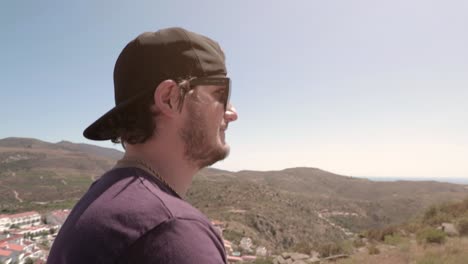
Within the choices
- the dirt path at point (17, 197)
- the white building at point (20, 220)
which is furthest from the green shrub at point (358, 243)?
the dirt path at point (17, 197)

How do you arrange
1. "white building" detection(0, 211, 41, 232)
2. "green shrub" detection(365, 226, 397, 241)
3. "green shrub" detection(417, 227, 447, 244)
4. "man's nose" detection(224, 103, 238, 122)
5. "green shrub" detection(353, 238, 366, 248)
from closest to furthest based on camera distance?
"man's nose" detection(224, 103, 238, 122) < "green shrub" detection(417, 227, 447, 244) < "green shrub" detection(353, 238, 366, 248) < "green shrub" detection(365, 226, 397, 241) < "white building" detection(0, 211, 41, 232)

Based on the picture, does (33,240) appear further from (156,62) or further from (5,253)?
(156,62)

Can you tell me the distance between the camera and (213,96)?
4.74 feet

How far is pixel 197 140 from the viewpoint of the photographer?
54.1 inches

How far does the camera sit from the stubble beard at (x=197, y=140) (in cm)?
135

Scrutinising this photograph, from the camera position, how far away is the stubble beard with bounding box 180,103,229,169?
4.43 feet

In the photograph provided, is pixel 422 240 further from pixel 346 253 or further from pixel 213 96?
pixel 213 96

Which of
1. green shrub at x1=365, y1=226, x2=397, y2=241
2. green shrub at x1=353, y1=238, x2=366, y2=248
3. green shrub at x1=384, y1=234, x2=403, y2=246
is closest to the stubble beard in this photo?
green shrub at x1=384, y1=234, x2=403, y2=246

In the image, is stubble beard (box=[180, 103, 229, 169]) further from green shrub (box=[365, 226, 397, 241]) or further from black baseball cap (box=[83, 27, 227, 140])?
green shrub (box=[365, 226, 397, 241])

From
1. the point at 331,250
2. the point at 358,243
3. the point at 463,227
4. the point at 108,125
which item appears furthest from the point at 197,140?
the point at 463,227

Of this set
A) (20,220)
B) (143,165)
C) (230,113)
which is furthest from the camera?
(20,220)

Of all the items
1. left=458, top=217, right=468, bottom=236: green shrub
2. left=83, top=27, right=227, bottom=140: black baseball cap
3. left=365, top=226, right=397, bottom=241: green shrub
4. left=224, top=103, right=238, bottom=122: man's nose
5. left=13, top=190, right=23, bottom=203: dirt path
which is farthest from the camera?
left=13, top=190, right=23, bottom=203: dirt path

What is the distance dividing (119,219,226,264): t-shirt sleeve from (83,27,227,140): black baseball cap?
658 mm

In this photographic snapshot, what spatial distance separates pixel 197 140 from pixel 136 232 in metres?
Answer: 0.61
